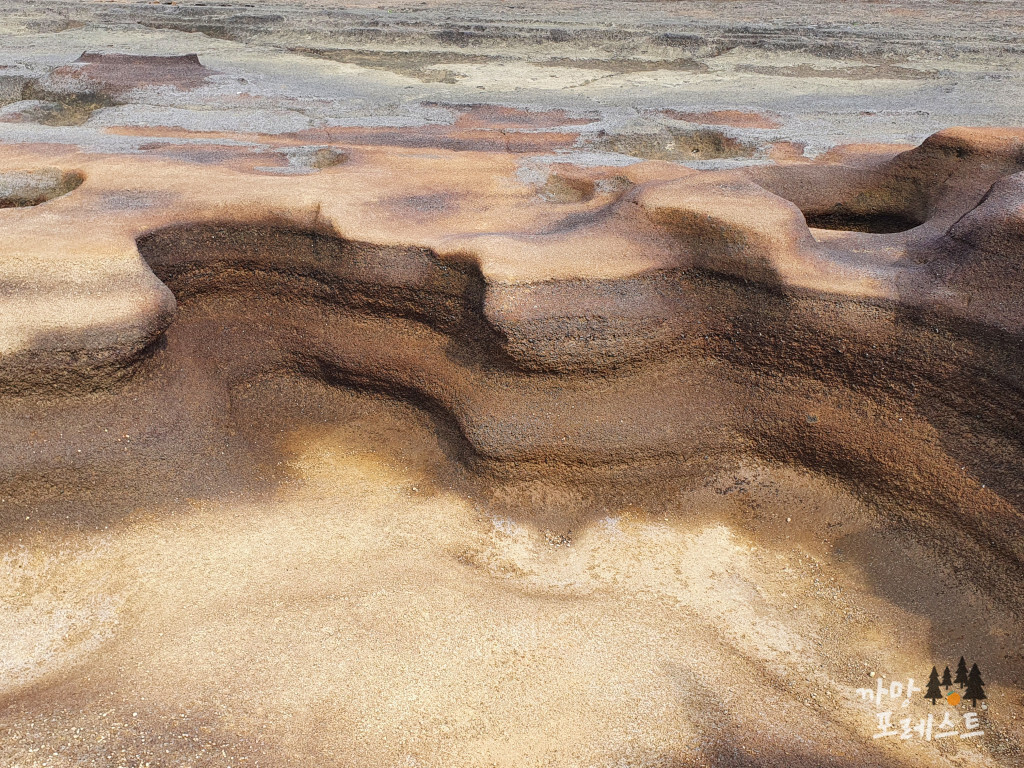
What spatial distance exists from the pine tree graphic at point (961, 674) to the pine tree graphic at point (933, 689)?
53 millimetres

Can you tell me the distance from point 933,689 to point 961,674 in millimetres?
105

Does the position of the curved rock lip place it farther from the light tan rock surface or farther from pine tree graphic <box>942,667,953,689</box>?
pine tree graphic <box>942,667,953,689</box>

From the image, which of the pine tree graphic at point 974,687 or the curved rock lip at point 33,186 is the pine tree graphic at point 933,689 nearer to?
the pine tree graphic at point 974,687

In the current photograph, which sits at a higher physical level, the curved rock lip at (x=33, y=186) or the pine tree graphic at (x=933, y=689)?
the curved rock lip at (x=33, y=186)

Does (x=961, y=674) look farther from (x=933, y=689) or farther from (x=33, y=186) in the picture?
(x=33, y=186)

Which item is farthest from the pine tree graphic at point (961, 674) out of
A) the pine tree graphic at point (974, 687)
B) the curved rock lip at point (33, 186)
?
the curved rock lip at point (33, 186)

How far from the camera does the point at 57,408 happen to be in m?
2.83

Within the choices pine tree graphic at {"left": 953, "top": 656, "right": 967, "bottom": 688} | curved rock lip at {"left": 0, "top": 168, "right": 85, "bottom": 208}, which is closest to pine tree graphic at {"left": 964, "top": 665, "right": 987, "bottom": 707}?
pine tree graphic at {"left": 953, "top": 656, "right": 967, "bottom": 688}

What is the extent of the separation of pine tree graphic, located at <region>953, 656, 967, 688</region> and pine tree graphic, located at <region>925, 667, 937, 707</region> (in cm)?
5

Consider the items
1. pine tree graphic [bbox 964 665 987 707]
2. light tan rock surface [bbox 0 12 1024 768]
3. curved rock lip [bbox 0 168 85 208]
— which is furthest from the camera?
curved rock lip [bbox 0 168 85 208]

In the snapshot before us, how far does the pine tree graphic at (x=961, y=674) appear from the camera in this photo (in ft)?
8.43

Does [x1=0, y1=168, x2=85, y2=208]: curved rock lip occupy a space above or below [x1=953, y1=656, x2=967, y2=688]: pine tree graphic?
above

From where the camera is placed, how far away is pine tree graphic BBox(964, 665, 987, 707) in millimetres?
2537

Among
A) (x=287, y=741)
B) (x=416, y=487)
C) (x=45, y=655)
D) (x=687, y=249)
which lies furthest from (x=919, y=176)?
(x=45, y=655)
